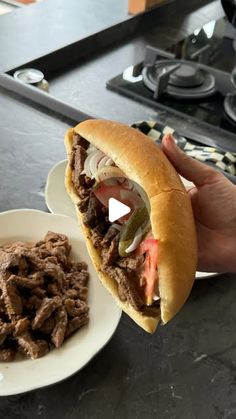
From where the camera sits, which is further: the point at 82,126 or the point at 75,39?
the point at 75,39

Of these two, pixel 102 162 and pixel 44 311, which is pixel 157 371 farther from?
pixel 102 162

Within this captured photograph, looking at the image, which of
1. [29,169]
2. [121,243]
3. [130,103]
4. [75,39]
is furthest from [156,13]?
[121,243]

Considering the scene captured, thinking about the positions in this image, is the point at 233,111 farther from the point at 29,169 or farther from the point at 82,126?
the point at 82,126

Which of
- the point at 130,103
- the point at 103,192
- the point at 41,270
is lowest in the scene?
the point at 130,103

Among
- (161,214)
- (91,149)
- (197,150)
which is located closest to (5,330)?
(161,214)

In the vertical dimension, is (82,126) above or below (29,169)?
above

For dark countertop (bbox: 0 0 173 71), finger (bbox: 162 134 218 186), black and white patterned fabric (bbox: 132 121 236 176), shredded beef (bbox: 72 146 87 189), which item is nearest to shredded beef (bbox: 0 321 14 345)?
shredded beef (bbox: 72 146 87 189)

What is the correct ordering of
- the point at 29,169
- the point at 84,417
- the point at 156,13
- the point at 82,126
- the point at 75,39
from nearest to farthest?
the point at 84,417, the point at 82,126, the point at 29,169, the point at 75,39, the point at 156,13

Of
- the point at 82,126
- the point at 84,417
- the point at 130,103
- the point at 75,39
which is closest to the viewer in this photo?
the point at 84,417
